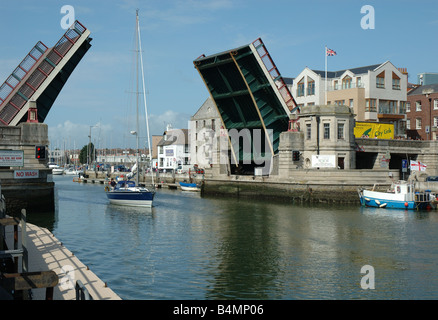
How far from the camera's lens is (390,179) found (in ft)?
152

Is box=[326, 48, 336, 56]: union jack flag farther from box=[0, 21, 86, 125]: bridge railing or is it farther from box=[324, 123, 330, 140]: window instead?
box=[0, 21, 86, 125]: bridge railing

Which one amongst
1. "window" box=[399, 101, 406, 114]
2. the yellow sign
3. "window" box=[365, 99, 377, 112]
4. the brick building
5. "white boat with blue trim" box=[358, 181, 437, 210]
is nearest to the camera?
"white boat with blue trim" box=[358, 181, 437, 210]

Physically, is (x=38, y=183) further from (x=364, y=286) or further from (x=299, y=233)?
(x=364, y=286)

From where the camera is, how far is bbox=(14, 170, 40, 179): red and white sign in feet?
108

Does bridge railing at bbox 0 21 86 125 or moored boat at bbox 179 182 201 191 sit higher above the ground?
bridge railing at bbox 0 21 86 125

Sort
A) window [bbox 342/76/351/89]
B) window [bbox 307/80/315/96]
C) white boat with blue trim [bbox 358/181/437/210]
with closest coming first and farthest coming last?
white boat with blue trim [bbox 358/181/437/210], window [bbox 342/76/351/89], window [bbox 307/80/315/96]

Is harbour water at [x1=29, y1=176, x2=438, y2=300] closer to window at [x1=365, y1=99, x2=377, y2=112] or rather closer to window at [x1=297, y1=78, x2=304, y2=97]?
window at [x1=365, y1=99, x2=377, y2=112]

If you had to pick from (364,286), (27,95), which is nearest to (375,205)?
(364,286)

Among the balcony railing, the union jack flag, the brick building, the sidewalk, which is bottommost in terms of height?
the sidewalk

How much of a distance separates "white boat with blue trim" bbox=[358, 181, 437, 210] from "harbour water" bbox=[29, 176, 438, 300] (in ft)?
6.30

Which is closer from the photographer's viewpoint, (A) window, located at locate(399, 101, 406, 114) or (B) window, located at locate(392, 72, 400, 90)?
(B) window, located at locate(392, 72, 400, 90)

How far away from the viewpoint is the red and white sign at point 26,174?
33.0 meters

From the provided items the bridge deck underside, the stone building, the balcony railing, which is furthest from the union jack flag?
the stone building

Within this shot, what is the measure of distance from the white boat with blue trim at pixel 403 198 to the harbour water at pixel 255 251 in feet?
6.30
